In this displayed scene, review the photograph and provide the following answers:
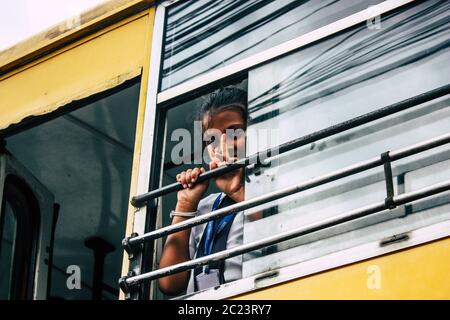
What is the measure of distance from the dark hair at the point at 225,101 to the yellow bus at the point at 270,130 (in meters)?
0.04

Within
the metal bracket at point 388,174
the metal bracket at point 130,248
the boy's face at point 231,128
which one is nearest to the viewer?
the metal bracket at point 388,174

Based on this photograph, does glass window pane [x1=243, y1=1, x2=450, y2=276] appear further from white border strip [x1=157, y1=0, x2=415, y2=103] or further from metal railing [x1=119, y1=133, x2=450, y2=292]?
metal railing [x1=119, y1=133, x2=450, y2=292]

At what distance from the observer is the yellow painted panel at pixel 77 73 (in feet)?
16.4

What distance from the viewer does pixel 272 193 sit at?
151 inches

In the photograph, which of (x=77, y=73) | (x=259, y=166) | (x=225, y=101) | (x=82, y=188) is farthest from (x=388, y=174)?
(x=82, y=188)

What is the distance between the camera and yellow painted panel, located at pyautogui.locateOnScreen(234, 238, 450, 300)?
3365mm

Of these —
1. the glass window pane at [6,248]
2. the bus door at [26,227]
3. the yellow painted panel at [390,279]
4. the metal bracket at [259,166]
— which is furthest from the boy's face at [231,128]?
the glass window pane at [6,248]

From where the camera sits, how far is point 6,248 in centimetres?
644

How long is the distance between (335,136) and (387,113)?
0.33m

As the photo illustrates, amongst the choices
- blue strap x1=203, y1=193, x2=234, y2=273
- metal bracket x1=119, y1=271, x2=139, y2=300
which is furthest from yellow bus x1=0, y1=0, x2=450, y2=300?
blue strap x1=203, y1=193, x2=234, y2=273

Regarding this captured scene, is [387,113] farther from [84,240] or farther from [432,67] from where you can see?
[84,240]

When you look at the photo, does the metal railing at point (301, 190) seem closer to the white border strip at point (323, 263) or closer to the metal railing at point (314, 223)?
the metal railing at point (314, 223)

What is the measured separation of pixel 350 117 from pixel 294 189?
45cm

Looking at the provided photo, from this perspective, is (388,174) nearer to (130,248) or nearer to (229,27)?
(130,248)
